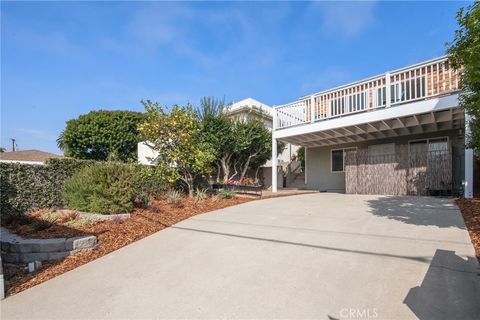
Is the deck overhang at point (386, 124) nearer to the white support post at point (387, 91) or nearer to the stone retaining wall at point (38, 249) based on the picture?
the white support post at point (387, 91)

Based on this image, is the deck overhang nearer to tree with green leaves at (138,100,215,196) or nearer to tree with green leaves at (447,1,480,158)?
tree with green leaves at (447,1,480,158)

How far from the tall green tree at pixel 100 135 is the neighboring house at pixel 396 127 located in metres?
17.6

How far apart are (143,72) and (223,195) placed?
654cm

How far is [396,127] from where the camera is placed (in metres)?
10.9

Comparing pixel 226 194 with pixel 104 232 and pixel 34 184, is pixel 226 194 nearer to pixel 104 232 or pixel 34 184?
pixel 104 232

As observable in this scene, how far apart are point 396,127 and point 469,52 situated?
7.67m

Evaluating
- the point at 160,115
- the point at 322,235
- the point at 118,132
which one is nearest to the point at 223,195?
the point at 160,115

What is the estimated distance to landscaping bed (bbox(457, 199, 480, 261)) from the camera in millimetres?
4409

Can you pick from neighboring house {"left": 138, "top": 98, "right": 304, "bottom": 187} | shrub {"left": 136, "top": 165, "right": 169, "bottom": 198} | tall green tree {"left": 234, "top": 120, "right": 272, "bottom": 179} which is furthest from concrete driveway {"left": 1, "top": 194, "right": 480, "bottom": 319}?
neighboring house {"left": 138, "top": 98, "right": 304, "bottom": 187}

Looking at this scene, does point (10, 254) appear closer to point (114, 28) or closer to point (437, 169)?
point (114, 28)

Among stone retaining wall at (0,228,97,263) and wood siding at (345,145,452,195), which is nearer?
stone retaining wall at (0,228,97,263)

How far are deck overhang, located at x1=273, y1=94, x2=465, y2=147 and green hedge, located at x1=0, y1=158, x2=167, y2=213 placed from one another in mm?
8895

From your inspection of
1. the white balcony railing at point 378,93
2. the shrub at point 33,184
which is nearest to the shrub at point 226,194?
the white balcony railing at point 378,93

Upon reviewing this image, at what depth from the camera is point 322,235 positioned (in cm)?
534
